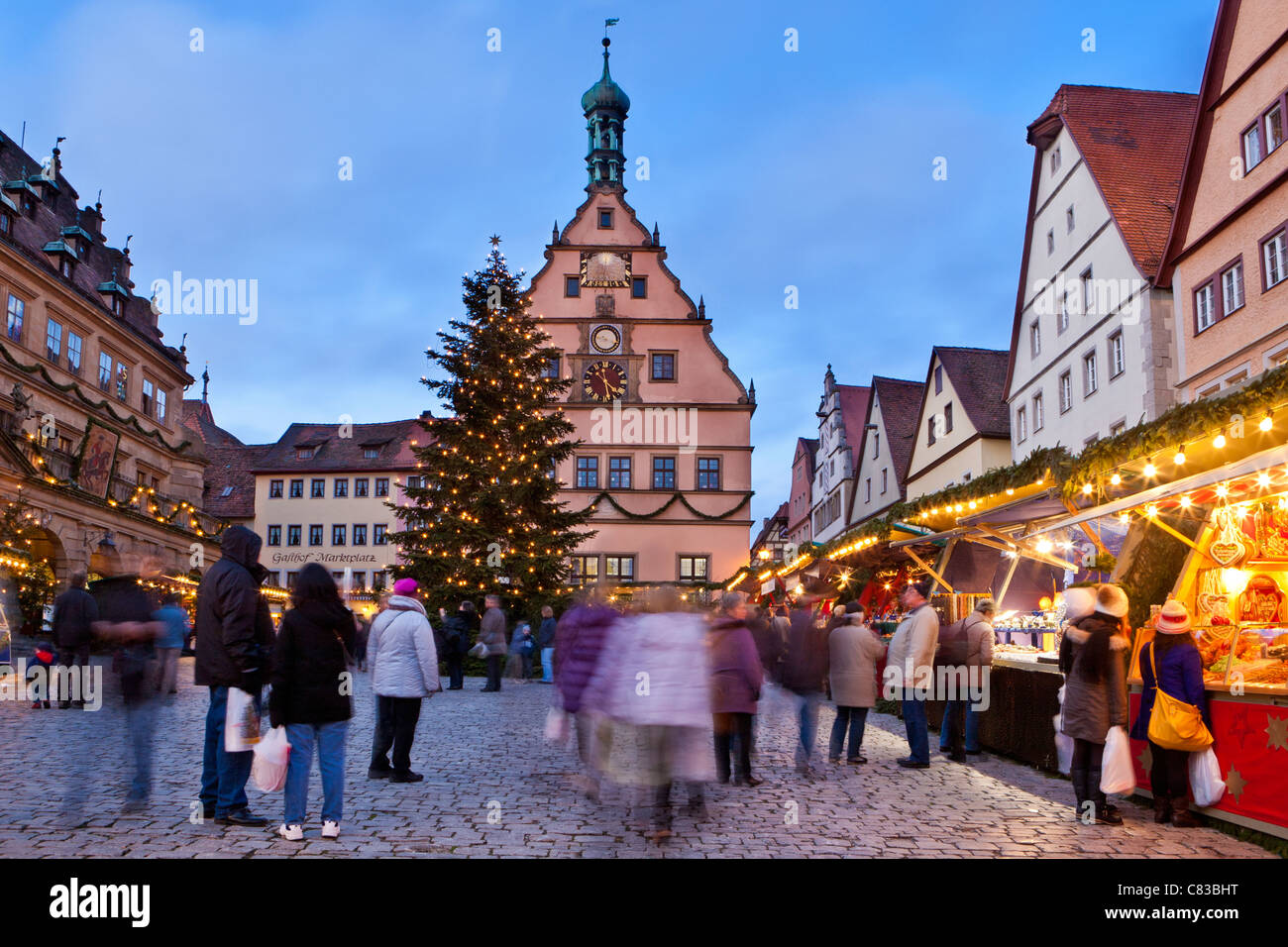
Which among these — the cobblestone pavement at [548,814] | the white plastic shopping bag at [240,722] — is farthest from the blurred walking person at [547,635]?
the white plastic shopping bag at [240,722]

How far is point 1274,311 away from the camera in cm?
1936

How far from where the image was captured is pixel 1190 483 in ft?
29.1

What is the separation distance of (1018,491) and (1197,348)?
13.0 meters

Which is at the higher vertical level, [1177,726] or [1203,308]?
[1203,308]

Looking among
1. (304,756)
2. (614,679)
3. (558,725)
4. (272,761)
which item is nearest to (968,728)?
(558,725)

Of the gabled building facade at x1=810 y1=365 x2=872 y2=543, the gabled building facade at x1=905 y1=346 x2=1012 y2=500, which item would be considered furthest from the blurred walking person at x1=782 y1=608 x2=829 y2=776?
the gabled building facade at x1=810 y1=365 x2=872 y2=543

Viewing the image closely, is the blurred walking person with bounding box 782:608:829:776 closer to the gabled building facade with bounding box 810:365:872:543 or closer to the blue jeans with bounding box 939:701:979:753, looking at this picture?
the blue jeans with bounding box 939:701:979:753

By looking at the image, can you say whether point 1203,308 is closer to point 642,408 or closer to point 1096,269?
point 1096,269

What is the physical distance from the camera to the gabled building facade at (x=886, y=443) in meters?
45.1

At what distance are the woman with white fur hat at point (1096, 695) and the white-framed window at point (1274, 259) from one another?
14.3 m

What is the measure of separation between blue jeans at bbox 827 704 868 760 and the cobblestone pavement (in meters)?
0.33

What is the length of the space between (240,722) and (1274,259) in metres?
19.8

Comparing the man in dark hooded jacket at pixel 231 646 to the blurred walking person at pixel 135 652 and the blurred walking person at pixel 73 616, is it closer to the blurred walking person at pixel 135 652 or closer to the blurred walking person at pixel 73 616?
the blurred walking person at pixel 135 652

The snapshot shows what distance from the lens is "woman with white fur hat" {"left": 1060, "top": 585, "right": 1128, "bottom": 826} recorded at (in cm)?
788
